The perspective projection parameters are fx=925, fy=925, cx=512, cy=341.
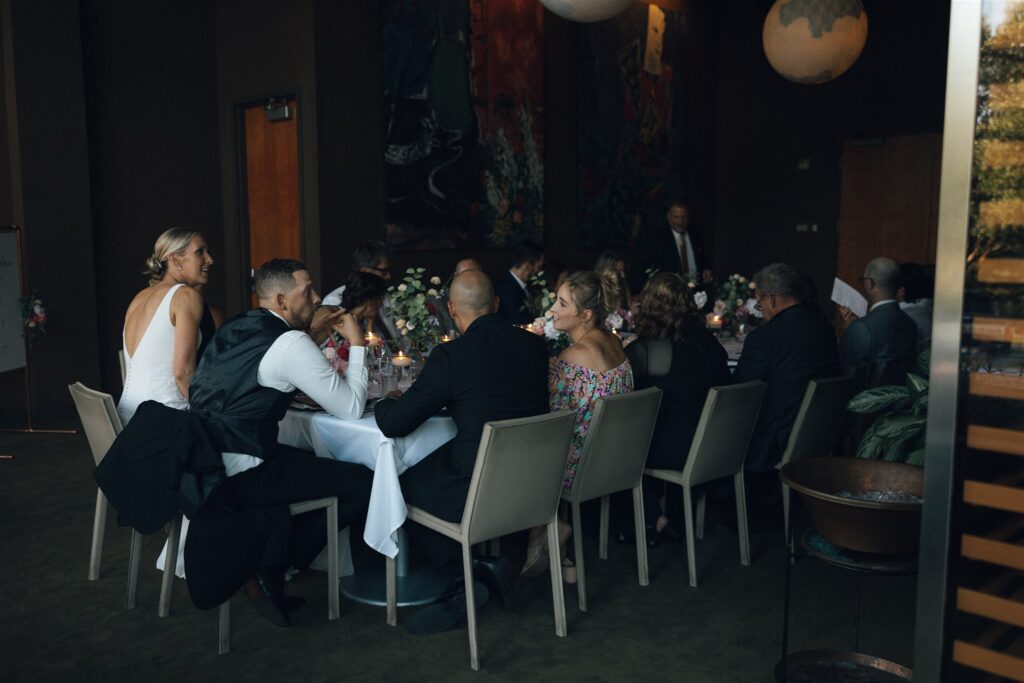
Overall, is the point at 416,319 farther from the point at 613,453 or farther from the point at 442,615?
the point at 442,615

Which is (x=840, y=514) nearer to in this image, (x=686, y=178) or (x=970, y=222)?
(x=970, y=222)

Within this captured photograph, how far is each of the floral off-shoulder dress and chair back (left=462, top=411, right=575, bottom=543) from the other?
450mm

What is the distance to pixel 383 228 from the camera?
720 cm

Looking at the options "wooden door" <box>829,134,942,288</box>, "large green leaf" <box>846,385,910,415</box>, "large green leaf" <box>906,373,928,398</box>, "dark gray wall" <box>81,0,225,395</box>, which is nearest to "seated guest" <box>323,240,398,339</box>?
"dark gray wall" <box>81,0,225,395</box>

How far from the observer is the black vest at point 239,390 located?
128 inches

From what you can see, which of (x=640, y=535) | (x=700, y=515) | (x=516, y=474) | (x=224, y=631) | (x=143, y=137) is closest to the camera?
(x=516, y=474)

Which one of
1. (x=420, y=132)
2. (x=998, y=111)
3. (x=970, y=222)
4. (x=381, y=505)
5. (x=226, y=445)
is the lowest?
(x=381, y=505)

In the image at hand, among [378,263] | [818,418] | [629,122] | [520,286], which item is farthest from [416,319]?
[629,122]

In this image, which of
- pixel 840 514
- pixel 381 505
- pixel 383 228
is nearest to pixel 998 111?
pixel 840 514

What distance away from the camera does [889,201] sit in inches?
390

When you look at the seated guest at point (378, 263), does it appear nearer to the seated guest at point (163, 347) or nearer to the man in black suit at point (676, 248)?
the seated guest at point (163, 347)

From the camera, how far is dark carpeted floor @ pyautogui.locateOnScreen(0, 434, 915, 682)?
311 centimetres

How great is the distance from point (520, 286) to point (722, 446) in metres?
2.77

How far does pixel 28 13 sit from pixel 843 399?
20.0ft
